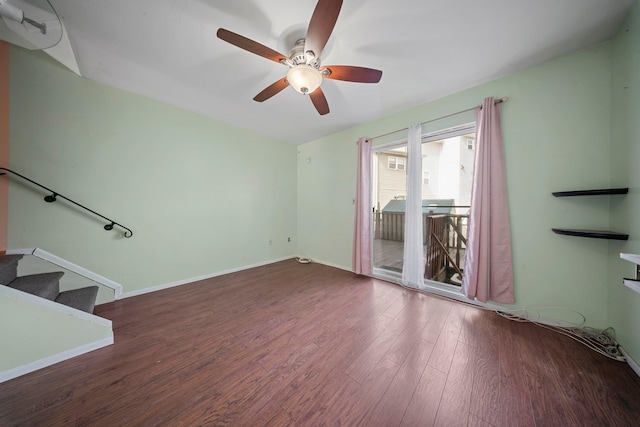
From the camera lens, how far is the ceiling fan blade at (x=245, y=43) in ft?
4.02

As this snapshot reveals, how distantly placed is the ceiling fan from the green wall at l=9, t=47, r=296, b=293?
5.95 ft

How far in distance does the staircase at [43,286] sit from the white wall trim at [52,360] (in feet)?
1.22

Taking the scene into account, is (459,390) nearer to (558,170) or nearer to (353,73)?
(558,170)

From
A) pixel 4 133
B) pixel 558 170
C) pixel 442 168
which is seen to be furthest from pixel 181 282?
pixel 558 170

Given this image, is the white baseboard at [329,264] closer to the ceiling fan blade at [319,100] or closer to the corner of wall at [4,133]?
the ceiling fan blade at [319,100]

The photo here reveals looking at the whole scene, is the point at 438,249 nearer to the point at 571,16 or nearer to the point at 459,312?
the point at 459,312

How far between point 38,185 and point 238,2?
263cm

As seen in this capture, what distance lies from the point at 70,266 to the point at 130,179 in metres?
1.10

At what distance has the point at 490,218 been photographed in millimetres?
2039

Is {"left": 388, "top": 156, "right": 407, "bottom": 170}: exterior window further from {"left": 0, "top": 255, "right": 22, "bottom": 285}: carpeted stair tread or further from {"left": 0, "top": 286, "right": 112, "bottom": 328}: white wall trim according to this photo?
{"left": 0, "top": 255, "right": 22, "bottom": 285}: carpeted stair tread

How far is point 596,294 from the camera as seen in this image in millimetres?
1645

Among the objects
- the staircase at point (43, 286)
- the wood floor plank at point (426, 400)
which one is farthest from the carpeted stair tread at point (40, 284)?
the wood floor plank at point (426, 400)

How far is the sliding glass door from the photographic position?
2568mm

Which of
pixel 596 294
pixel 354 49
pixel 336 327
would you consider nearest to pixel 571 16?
pixel 354 49
